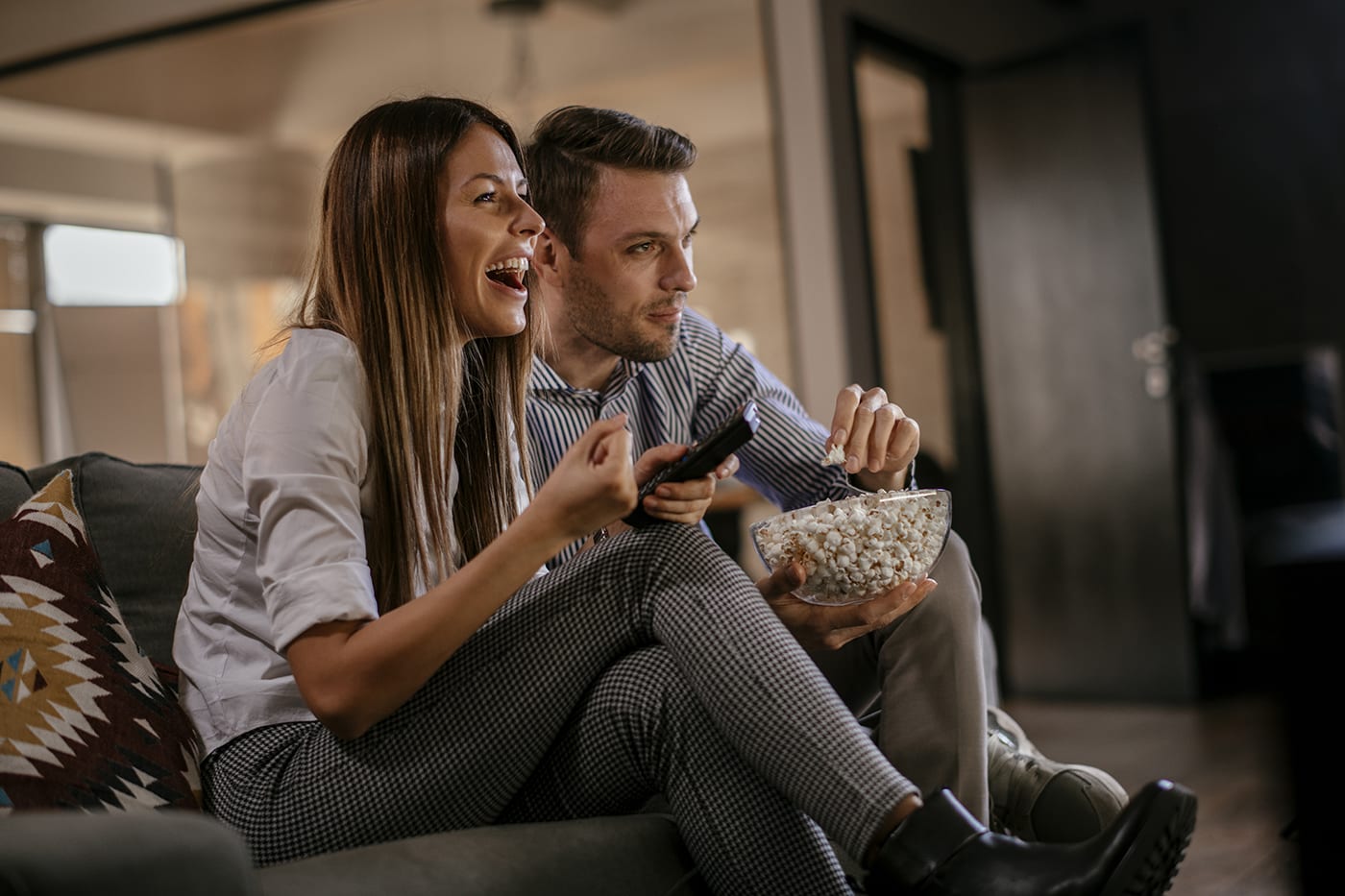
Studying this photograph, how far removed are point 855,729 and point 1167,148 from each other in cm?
482

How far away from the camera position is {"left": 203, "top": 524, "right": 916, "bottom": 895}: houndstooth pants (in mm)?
1188

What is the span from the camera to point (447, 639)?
1.19 m

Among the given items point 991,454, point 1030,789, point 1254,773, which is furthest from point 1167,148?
point 1030,789

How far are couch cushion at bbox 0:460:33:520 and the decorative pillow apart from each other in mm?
90

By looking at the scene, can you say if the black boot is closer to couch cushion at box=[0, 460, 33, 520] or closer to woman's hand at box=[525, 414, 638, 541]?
woman's hand at box=[525, 414, 638, 541]

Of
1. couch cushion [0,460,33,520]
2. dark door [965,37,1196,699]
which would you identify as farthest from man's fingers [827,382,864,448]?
dark door [965,37,1196,699]

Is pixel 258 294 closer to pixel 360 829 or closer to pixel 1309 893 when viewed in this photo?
pixel 360 829

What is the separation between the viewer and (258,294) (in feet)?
15.4

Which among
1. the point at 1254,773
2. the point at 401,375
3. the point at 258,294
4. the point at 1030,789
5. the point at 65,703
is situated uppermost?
the point at 258,294

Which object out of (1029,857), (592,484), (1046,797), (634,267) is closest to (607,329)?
(634,267)

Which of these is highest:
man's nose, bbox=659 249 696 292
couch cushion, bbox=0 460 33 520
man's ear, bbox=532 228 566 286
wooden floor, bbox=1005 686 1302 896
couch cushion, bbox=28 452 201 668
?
man's ear, bbox=532 228 566 286

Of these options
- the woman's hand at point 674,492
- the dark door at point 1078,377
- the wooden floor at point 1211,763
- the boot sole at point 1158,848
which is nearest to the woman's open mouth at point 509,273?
the woman's hand at point 674,492

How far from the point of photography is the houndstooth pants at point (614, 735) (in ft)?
3.90

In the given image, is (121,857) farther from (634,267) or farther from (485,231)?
(634,267)
